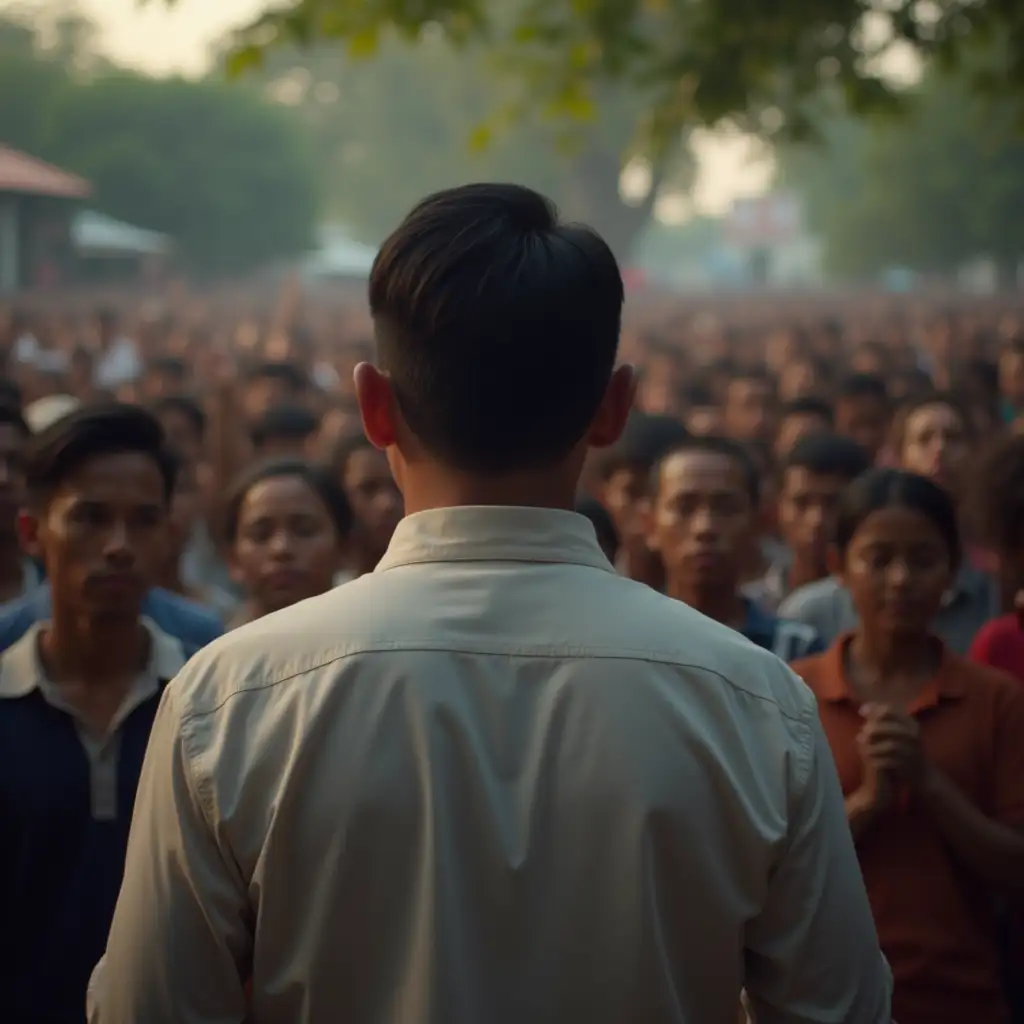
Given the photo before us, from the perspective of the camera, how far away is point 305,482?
15.0ft

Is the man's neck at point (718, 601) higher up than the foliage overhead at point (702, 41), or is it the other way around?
the foliage overhead at point (702, 41)

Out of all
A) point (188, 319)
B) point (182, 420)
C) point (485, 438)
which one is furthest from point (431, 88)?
point (485, 438)

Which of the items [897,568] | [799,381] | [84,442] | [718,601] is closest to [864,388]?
[799,381]

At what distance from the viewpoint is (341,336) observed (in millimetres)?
21766

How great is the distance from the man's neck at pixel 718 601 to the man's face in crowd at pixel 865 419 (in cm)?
347

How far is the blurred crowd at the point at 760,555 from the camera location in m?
3.24

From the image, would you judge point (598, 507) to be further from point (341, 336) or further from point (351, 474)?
point (341, 336)

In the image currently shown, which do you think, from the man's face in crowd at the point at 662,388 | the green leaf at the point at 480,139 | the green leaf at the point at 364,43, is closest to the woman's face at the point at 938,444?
the man's face in crowd at the point at 662,388

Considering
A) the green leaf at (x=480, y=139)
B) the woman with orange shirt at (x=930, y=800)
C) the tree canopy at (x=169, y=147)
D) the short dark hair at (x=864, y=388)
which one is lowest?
the woman with orange shirt at (x=930, y=800)

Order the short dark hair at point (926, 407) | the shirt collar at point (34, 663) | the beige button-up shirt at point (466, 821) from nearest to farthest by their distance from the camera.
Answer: the beige button-up shirt at point (466, 821)
the shirt collar at point (34, 663)
the short dark hair at point (926, 407)

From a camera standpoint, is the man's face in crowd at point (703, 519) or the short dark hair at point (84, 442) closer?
the short dark hair at point (84, 442)

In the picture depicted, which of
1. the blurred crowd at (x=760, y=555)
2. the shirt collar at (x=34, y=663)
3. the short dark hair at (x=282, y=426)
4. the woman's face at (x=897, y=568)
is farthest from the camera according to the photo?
the short dark hair at (x=282, y=426)

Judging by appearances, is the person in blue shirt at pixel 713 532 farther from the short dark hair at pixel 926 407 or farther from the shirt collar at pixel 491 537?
the shirt collar at pixel 491 537

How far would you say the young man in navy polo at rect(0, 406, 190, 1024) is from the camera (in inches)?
116
